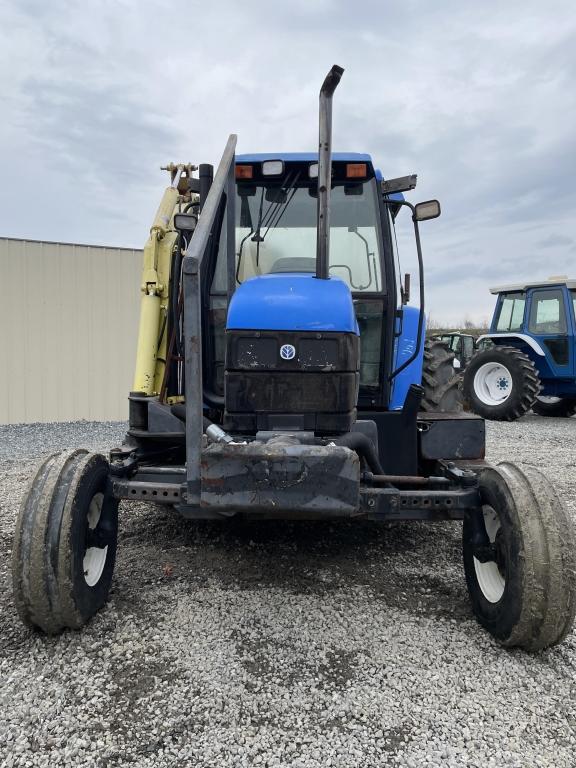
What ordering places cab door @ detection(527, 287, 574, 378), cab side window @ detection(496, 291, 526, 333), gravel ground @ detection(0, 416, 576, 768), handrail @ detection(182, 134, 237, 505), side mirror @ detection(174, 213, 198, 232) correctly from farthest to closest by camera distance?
cab side window @ detection(496, 291, 526, 333) → cab door @ detection(527, 287, 574, 378) → side mirror @ detection(174, 213, 198, 232) → handrail @ detection(182, 134, 237, 505) → gravel ground @ detection(0, 416, 576, 768)

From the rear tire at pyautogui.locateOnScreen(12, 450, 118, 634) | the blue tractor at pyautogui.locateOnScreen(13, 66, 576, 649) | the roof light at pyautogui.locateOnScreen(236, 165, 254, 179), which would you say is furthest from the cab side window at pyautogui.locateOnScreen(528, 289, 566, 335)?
the rear tire at pyautogui.locateOnScreen(12, 450, 118, 634)

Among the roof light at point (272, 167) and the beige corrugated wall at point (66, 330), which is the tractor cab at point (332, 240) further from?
the beige corrugated wall at point (66, 330)

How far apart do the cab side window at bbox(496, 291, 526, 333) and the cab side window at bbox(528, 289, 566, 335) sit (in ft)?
0.88

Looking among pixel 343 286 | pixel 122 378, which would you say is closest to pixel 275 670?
pixel 343 286

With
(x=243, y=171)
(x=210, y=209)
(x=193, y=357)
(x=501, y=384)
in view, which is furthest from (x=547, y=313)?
(x=193, y=357)

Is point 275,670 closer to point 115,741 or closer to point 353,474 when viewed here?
point 115,741

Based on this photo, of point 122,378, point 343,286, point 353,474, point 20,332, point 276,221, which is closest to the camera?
point 353,474

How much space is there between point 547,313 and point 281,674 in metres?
9.90

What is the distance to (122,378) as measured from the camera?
10.0 metres

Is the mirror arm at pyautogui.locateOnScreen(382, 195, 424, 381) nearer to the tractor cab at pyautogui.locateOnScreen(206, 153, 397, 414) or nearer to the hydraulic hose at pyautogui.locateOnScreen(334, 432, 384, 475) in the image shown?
the tractor cab at pyautogui.locateOnScreen(206, 153, 397, 414)

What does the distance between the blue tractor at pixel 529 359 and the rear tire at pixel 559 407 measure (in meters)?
0.93

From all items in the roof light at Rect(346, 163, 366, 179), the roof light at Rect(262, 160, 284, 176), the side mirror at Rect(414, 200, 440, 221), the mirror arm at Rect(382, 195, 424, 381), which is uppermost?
the roof light at Rect(346, 163, 366, 179)

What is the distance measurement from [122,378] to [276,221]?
7.28 m

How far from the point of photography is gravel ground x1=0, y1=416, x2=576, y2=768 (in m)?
1.77
